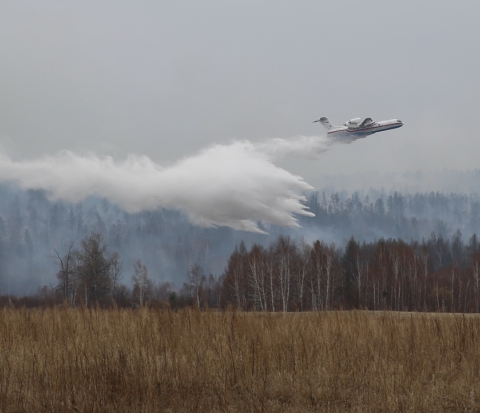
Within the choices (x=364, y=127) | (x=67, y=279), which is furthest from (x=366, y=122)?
(x=67, y=279)

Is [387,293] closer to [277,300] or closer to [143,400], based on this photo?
[277,300]

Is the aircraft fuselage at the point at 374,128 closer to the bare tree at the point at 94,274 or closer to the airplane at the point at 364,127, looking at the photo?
the airplane at the point at 364,127

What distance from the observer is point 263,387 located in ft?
22.0

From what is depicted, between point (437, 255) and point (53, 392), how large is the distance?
401 feet

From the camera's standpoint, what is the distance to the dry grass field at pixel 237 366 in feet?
20.6

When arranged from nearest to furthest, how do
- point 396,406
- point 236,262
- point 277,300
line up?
point 396,406, point 277,300, point 236,262

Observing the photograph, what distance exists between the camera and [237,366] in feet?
24.2

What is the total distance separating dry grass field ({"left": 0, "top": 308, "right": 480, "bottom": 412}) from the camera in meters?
6.27

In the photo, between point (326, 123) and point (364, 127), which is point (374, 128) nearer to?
point (364, 127)

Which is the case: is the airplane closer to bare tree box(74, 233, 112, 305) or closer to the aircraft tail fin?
the aircraft tail fin

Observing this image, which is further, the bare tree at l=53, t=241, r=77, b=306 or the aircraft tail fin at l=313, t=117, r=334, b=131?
the aircraft tail fin at l=313, t=117, r=334, b=131

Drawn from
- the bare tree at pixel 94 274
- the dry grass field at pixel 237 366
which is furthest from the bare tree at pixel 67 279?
the dry grass field at pixel 237 366

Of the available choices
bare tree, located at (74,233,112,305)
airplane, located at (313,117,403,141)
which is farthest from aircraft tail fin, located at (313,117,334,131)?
bare tree, located at (74,233,112,305)

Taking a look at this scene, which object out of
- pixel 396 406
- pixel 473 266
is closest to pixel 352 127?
pixel 473 266
